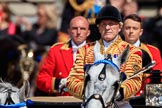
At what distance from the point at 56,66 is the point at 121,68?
95.2 inches

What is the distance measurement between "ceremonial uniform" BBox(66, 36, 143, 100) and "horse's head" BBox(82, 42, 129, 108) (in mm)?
297

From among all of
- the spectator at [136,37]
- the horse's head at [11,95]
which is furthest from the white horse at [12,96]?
the spectator at [136,37]

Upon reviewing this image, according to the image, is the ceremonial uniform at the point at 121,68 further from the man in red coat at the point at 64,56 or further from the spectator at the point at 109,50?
the man in red coat at the point at 64,56

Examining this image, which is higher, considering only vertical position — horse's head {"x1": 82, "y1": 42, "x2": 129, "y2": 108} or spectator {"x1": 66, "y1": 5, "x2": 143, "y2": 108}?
spectator {"x1": 66, "y1": 5, "x2": 143, "y2": 108}

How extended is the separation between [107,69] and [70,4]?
5405 millimetres

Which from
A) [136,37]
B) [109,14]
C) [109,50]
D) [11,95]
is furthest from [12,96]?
[136,37]

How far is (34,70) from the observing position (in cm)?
1289

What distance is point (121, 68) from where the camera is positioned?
6.80 meters

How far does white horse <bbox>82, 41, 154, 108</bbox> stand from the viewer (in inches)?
240

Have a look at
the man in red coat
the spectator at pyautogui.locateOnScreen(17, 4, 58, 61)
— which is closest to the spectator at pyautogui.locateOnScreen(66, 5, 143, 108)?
the man in red coat

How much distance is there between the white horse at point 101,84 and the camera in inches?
240

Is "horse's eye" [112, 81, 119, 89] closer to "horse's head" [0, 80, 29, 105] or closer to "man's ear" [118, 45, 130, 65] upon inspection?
"man's ear" [118, 45, 130, 65]

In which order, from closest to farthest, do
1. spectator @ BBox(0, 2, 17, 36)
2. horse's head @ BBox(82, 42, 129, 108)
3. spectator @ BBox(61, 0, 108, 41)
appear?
1. horse's head @ BBox(82, 42, 129, 108)
2. spectator @ BBox(61, 0, 108, 41)
3. spectator @ BBox(0, 2, 17, 36)

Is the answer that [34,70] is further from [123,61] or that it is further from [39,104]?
[123,61]
